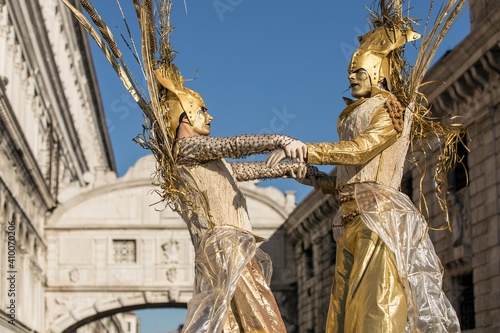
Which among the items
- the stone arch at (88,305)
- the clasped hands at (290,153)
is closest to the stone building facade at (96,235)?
the stone arch at (88,305)

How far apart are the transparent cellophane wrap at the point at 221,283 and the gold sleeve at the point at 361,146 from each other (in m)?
0.84

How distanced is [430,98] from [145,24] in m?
13.0

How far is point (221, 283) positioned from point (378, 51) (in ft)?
5.53

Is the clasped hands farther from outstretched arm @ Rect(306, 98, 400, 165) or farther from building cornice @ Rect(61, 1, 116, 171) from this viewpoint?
building cornice @ Rect(61, 1, 116, 171)

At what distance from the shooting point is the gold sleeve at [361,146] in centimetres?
562

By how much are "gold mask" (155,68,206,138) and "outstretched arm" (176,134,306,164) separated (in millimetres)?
165

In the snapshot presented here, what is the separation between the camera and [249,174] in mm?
6633

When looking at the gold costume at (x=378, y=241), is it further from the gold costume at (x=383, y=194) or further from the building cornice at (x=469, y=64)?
the building cornice at (x=469, y=64)

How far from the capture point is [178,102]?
6.34m

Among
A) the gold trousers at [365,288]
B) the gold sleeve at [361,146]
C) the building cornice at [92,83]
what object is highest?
the building cornice at [92,83]

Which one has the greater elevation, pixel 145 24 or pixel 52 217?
pixel 52 217

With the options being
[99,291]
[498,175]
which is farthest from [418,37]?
[99,291]

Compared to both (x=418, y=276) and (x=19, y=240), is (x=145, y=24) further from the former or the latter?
(x=19, y=240)

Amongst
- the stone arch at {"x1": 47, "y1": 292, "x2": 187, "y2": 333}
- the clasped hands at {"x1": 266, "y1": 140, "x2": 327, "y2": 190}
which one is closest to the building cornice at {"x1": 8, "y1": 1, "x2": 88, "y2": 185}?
the stone arch at {"x1": 47, "y1": 292, "x2": 187, "y2": 333}
